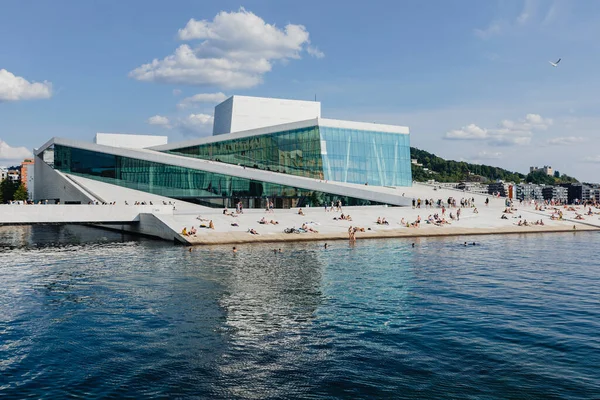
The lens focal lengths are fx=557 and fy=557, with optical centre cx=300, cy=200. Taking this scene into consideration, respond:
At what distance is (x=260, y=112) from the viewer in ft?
228

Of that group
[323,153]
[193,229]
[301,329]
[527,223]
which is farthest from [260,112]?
[301,329]

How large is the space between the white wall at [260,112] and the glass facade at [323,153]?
6917 mm

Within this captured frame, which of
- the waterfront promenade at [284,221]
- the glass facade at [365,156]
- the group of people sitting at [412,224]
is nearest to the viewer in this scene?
the waterfront promenade at [284,221]

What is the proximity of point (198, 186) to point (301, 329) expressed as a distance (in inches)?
1665

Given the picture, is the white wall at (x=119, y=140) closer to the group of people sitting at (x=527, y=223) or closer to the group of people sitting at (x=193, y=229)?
the group of people sitting at (x=193, y=229)

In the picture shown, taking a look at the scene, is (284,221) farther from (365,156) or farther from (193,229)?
(365,156)

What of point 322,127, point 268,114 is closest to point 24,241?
point 322,127

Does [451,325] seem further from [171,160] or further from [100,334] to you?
Answer: [171,160]

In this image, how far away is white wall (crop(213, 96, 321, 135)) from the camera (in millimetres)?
68375

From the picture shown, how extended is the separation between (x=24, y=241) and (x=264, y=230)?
18.4 metres

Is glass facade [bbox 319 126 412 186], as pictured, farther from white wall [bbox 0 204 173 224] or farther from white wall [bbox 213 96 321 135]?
white wall [bbox 0 204 173 224]

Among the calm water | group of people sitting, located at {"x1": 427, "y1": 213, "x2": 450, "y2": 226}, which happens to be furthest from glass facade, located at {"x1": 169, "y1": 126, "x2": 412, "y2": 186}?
the calm water

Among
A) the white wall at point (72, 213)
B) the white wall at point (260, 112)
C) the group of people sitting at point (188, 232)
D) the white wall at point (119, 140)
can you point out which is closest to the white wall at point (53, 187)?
the white wall at point (72, 213)

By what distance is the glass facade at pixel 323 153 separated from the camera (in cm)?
5934
